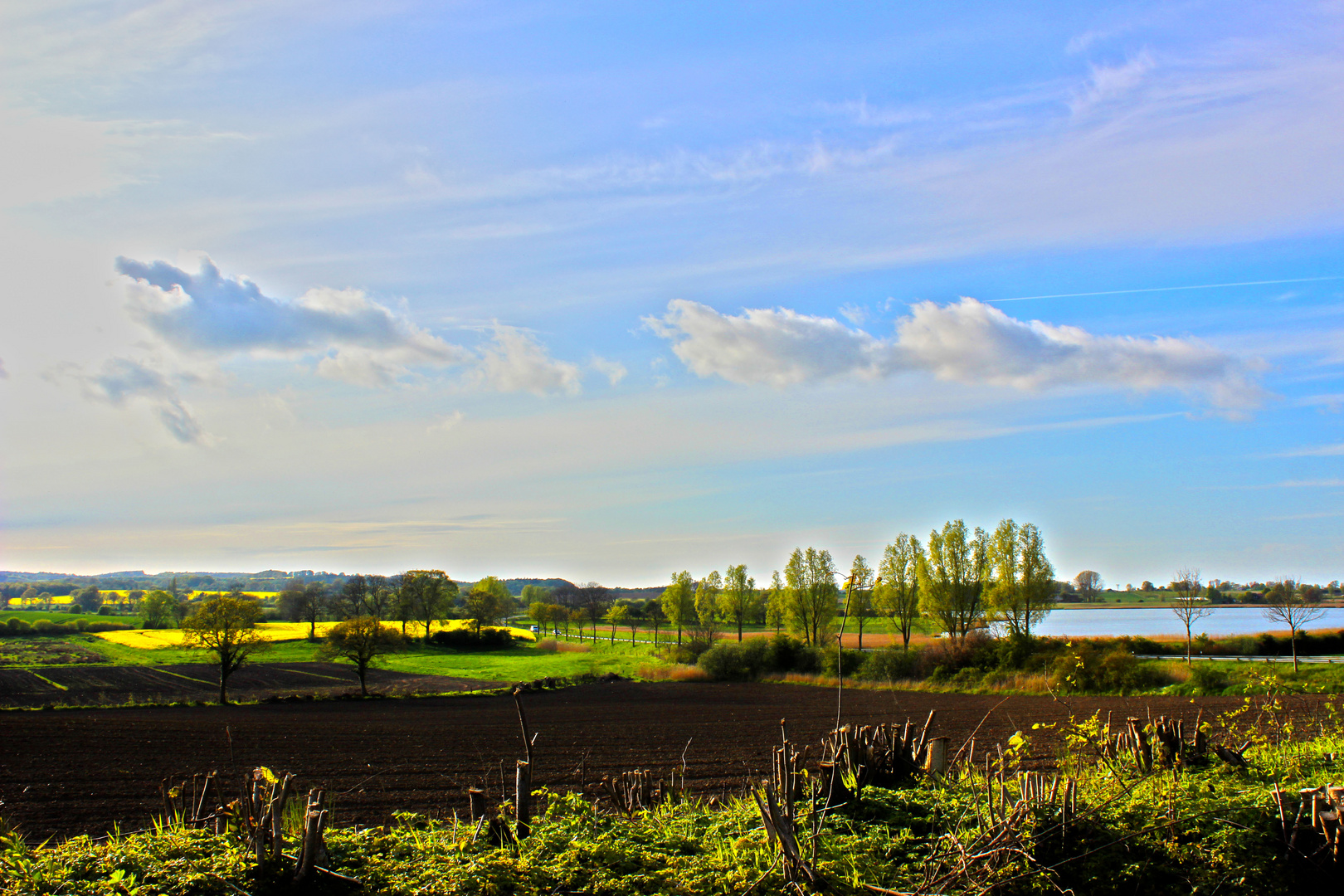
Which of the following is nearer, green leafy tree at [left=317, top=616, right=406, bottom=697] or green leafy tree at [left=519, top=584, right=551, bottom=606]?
green leafy tree at [left=317, top=616, right=406, bottom=697]

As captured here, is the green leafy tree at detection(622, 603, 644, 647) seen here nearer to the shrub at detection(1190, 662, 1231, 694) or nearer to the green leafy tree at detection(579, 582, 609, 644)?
the green leafy tree at detection(579, 582, 609, 644)

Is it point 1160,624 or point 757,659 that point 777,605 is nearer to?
point 757,659

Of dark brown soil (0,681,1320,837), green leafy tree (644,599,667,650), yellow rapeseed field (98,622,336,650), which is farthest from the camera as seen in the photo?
green leafy tree (644,599,667,650)

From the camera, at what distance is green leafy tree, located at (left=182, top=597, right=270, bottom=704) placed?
4009 cm

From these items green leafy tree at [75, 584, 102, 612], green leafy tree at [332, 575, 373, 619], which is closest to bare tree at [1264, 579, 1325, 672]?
green leafy tree at [332, 575, 373, 619]

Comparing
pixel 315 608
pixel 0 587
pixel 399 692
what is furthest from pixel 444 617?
pixel 0 587

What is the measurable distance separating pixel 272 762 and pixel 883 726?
1956 cm

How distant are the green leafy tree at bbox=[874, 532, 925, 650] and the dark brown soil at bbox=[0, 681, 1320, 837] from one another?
17912 mm

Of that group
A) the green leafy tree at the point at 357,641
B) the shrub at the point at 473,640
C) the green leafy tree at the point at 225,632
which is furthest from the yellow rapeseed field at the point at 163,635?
the green leafy tree at the point at 225,632

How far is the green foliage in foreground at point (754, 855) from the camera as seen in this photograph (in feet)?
17.1

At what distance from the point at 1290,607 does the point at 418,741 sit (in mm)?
45860

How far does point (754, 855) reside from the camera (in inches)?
223

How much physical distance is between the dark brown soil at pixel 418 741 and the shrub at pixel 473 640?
3906cm

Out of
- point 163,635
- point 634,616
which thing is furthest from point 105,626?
point 634,616
